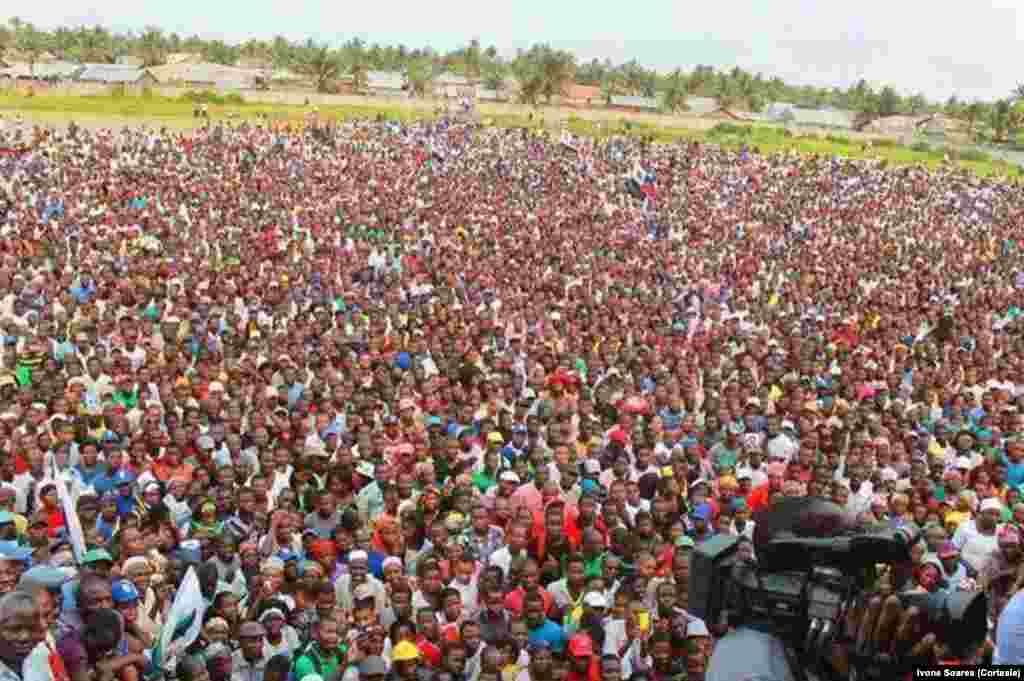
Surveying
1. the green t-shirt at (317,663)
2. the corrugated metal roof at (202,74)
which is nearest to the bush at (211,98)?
the corrugated metal roof at (202,74)

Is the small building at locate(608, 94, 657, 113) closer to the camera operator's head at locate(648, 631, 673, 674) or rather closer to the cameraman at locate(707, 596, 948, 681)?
the camera operator's head at locate(648, 631, 673, 674)

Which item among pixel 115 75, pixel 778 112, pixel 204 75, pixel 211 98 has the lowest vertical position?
pixel 211 98

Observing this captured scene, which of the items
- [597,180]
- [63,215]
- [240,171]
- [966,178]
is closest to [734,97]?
[966,178]

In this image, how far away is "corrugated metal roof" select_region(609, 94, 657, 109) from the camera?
76831 millimetres

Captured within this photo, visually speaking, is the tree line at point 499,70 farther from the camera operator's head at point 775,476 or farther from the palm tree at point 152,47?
the camera operator's head at point 775,476

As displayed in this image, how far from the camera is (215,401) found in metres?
8.94

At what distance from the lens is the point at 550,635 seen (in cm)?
569

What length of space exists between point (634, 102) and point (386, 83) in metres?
20.3

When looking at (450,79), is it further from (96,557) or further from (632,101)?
(96,557)

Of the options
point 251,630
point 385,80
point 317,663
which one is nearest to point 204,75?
point 385,80

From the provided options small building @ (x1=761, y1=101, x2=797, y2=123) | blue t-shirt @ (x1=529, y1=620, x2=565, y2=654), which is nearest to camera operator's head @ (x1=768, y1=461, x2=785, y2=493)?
blue t-shirt @ (x1=529, y1=620, x2=565, y2=654)

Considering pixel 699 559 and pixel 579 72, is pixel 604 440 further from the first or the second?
pixel 579 72

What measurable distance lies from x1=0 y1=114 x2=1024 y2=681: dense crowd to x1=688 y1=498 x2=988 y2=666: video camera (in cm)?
13

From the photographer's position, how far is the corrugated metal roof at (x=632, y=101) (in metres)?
76.8
